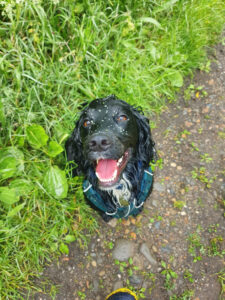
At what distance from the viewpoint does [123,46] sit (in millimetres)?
3406

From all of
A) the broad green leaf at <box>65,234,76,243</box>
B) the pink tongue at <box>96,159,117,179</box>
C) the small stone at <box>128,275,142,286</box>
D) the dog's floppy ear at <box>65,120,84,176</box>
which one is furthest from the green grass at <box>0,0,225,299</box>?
the small stone at <box>128,275,142,286</box>

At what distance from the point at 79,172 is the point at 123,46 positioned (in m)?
1.74

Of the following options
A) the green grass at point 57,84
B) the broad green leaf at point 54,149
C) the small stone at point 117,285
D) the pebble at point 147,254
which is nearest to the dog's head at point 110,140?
the broad green leaf at point 54,149

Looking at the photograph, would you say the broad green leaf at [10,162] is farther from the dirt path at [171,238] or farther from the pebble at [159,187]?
the pebble at [159,187]

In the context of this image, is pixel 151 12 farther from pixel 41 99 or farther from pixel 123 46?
pixel 41 99

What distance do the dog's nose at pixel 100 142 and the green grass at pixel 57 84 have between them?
0.64 meters

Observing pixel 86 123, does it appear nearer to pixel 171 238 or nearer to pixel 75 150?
pixel 75 150

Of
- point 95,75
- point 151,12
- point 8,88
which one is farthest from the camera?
point 151,12

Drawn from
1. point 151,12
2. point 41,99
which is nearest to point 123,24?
point 151,12

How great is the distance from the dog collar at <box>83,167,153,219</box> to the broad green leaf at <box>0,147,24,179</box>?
650 mm

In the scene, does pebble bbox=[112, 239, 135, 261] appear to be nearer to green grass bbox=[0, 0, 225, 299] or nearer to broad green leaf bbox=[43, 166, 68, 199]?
green grass bbox=[0, 0, 225, 299]

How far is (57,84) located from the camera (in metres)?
2.95

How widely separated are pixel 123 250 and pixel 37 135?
Result: 143 centimetres

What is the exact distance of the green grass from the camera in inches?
101
